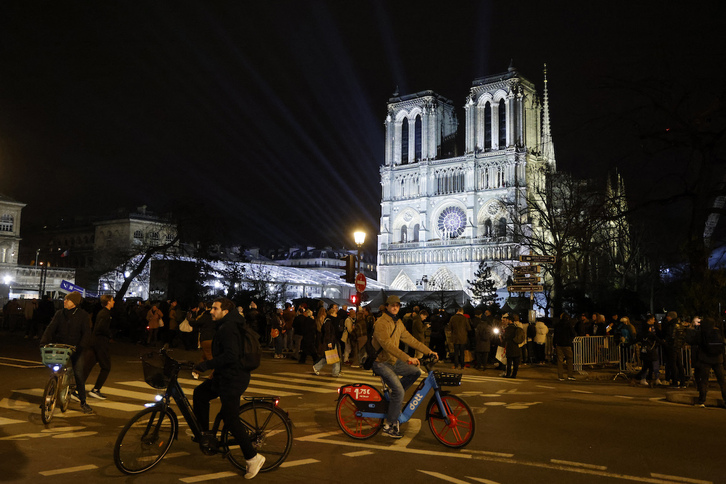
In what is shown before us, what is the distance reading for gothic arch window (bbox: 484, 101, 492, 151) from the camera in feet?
261

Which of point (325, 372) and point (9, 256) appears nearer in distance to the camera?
point (325, 372)

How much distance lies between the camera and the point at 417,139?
8550cm

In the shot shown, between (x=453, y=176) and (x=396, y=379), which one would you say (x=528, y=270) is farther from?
(x=453, y=176)

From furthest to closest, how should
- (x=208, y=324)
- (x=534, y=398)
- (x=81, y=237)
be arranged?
(x=81, y=237) < (x=208, y=324) < (x=534, y=398)

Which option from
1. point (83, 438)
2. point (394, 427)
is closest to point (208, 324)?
point (83, 438)

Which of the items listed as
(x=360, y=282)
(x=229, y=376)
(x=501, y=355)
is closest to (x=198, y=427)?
(x=229, y=376)

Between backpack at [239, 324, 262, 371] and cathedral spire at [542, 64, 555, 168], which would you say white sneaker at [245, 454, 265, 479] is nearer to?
backpack at [239, 324, 262, 371]

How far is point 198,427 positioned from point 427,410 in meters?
2.87

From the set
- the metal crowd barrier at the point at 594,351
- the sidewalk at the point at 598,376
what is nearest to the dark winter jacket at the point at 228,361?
the sidewalk at the point at 598,376

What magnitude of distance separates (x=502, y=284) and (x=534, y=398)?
6041cm

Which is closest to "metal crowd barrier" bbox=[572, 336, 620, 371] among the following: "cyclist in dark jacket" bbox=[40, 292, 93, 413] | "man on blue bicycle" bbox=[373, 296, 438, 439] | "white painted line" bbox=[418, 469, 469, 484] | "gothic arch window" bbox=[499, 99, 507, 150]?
"man on blue bicycle" bbox=[373, 296, 438, 439]

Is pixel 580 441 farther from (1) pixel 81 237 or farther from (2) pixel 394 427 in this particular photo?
(1) pixel 81 237

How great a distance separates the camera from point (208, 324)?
13.6m

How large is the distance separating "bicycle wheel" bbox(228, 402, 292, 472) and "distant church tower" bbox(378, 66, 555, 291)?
6628 cm
